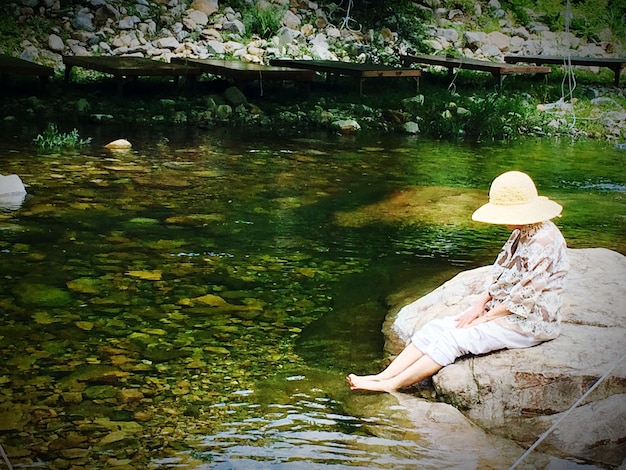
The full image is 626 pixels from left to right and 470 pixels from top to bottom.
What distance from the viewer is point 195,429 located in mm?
3693

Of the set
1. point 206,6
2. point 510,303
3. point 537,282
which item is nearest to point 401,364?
point 510,303

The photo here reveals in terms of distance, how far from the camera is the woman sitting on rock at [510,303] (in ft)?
13.0

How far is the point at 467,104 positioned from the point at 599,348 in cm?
988

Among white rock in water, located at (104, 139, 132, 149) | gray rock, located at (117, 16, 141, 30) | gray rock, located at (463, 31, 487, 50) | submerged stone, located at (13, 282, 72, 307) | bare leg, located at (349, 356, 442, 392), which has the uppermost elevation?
gray rock, located at (117, 16, 141, 30)

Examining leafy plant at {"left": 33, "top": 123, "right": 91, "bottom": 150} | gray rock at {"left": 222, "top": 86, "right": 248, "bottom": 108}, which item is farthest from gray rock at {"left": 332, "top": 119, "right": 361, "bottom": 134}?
leafy plant at {"left": 33, "top": 123, "right": 91, "bottom": 150}

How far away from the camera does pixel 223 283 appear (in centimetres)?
557

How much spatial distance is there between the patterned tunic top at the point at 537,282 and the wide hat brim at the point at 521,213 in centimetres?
6

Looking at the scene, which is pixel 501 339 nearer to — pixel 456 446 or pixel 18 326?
pixel 456 446

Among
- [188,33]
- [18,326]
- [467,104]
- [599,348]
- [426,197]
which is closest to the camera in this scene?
[599,348]

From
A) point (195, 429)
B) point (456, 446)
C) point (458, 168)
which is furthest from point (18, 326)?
point (458, 168)

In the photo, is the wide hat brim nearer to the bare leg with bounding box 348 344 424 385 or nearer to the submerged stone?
the bare leg with bounding box 348 344 424 385

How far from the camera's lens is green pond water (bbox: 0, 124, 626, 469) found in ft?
12.0

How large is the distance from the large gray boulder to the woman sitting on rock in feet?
0.25

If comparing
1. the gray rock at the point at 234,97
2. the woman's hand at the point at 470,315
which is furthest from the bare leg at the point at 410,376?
the gray rock at the point at 234,97
